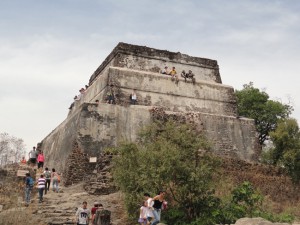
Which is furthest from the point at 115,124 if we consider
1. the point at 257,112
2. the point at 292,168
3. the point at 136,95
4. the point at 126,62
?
the point at 257,112

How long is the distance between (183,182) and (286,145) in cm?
1138

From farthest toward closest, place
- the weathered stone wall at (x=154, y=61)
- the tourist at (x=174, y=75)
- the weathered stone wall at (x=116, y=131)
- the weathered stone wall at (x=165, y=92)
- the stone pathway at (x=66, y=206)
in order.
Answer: the tourist at (x=174, y=75)
the weathered stone wall at (x=154, y=61)
the weathered stone wall at (x=165, y=92)
the weathered stone wall at (x=116, y=131)
the stone pathway at (x=66, y=206)

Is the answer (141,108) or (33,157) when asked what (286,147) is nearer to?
(141,108)

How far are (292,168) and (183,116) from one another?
538 cm

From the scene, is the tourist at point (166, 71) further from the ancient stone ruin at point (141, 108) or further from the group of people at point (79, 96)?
the group of people at point (79, 96)

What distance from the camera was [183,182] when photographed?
11055 millimetres

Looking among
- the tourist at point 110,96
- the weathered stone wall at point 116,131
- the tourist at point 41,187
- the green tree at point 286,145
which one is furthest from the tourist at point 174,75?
the tourist at point 41,187

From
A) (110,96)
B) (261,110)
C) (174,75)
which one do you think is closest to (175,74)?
(174,75)

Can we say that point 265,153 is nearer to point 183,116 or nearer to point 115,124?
point 183,116

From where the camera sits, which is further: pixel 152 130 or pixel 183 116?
pixel 183 116

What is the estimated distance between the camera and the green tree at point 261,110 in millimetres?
26984

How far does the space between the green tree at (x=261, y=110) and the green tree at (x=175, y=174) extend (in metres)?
16.0

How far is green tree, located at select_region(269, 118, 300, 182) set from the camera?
20062 millimetres

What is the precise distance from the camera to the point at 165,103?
1988cm
